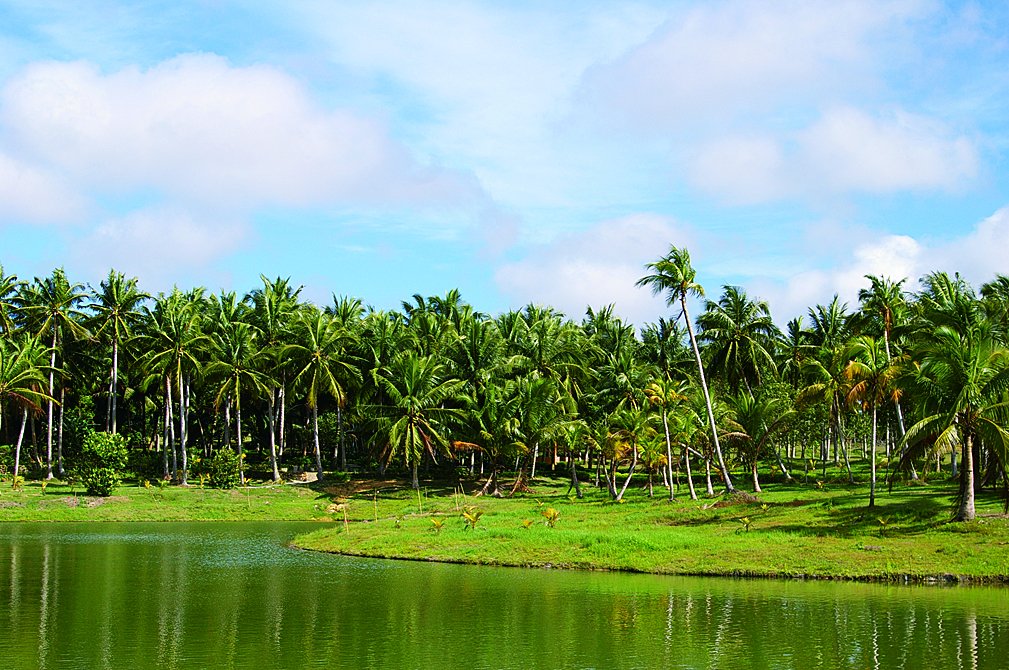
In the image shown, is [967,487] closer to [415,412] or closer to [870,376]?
[870,376]

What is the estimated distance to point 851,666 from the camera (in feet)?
55.7

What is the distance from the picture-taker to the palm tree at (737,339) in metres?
71.6

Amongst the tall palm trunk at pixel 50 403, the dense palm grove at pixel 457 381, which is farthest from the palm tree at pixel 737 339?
the tall palm trunk at pixel 50 403

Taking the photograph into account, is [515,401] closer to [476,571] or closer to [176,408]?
[476,571]

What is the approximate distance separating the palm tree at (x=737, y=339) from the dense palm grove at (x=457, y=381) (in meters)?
0.18

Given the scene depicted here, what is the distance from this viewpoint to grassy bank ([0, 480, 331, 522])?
52.4 metres

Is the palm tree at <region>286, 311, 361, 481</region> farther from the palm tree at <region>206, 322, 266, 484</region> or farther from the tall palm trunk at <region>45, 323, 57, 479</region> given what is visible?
the tall palm trunk at <region>45, 323, 57, 479</region>

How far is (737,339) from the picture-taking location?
7200 cm

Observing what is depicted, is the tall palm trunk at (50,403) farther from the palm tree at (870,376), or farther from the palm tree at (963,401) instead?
the palm tree at (963,401)

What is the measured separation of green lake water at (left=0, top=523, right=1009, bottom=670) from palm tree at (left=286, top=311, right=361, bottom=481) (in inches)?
1371

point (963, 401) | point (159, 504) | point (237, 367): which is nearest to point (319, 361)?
point (237, 367)

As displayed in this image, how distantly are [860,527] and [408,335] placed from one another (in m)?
45.9

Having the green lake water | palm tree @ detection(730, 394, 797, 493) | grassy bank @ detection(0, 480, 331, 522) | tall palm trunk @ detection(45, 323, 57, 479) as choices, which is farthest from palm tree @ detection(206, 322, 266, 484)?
palm tree @ detection(730, 394, 797, 493)

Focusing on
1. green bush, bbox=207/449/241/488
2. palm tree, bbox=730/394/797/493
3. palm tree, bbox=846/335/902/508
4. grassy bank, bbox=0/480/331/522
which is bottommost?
grassy bank, bbox=0/480/331/522
